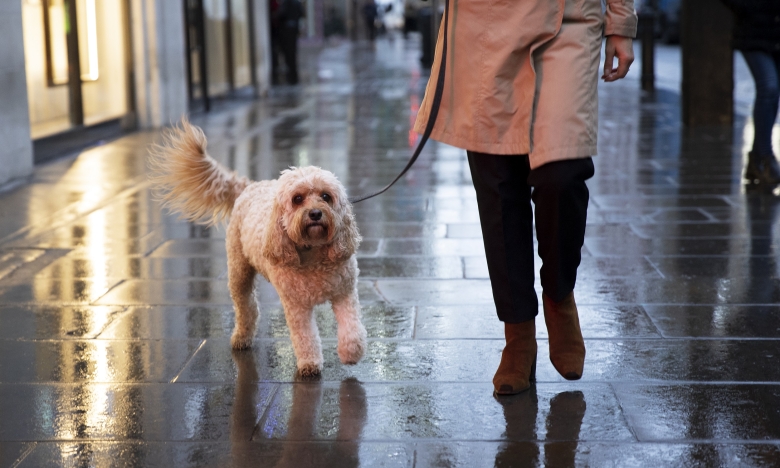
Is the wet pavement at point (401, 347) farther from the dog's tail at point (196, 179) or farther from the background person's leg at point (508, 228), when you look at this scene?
the dog's tail at point (196, 179)

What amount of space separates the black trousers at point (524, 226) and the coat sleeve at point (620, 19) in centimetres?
43

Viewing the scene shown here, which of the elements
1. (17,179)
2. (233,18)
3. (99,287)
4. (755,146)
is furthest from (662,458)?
(233,18)

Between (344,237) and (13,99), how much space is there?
5720 millimetres

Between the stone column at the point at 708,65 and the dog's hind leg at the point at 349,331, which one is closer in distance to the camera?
the dog's hind leg at the point at 349,331

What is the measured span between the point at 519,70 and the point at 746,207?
417cm

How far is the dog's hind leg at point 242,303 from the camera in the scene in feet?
13.0

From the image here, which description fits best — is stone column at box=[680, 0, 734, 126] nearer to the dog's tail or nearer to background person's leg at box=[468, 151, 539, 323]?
the dog's tail

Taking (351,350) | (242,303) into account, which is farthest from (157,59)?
(351,350)

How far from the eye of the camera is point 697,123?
38.5 ft

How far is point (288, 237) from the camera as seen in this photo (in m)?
3.38

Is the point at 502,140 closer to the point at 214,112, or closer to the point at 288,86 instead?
the point at 214,112

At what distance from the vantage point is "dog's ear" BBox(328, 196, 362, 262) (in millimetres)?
3393

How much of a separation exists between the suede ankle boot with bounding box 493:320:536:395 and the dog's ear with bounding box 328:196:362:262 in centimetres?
62

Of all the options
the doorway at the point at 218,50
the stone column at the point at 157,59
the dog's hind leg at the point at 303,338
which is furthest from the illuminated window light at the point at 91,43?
the dog's hind leg at the point at 303,338
